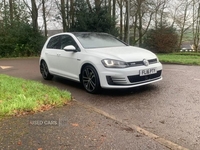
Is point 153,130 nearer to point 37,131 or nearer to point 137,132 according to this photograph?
point 137,132

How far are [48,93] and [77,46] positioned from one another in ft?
5.66

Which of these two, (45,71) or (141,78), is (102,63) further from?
(45,71)

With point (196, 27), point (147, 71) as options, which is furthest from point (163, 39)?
point (147, 71)

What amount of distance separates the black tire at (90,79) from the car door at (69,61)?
30cm

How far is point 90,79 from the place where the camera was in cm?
548

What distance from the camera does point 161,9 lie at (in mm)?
24203

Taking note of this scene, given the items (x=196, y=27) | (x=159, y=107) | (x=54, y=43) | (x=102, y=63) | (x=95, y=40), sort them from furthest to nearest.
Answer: (x=196, y=27) < (x=54, y=43) < (x=95, y=40) < (x=102, y=63) < (x=159, y=107)

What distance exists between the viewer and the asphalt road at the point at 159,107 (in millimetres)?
3134

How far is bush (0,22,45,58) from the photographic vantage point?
1786 centimetres

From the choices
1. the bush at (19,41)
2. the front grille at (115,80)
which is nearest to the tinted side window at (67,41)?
the front grille at (115,80)

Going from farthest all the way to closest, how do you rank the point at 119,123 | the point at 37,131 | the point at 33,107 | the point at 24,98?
the point at 24,98, the point at 33,107, the point at 119,123, the point at 37,131

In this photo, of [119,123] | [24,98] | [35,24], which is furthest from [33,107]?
[35,24]

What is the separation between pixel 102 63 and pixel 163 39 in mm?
16107

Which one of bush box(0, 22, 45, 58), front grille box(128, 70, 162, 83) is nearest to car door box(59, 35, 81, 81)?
front grille box(128, 70, 162, 83)
